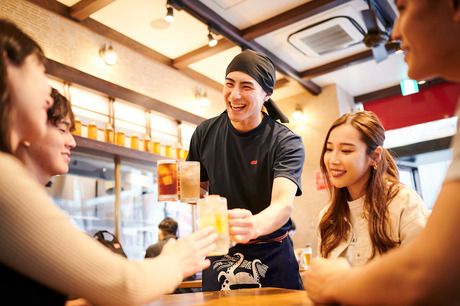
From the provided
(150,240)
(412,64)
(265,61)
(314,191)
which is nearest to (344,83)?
(314,191)

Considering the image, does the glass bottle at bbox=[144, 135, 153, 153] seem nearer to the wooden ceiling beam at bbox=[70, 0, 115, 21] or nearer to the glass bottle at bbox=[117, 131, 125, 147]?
the glass bottle at bbox=[117, 131, 125, 147]

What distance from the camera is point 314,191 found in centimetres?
670

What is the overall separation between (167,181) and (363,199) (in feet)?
3.02

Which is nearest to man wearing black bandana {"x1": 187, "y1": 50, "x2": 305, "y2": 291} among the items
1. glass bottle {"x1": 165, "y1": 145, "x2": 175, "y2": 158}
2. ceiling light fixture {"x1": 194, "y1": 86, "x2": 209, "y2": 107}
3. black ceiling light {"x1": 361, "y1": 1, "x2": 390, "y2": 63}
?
black ceiling light {"x1": 361, "y1": 1, "x2": 390, "y2": 63}

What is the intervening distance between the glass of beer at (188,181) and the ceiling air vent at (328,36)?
3702 millimetres

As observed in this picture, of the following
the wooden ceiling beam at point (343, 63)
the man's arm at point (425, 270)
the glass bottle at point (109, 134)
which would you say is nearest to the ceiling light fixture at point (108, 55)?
the glass bottle at point (109, 134)

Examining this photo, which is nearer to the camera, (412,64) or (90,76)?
(412,64)

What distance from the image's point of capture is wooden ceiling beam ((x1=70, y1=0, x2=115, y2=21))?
13.4ft

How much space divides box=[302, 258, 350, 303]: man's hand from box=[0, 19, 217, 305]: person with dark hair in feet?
1.10

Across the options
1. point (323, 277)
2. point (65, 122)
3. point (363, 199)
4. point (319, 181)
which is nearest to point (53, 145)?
point (65, 122)

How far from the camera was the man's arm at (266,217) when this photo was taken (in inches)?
57.1

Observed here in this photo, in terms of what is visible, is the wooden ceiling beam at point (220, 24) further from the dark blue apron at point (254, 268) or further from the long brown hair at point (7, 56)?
the long brown hair at point (7, 56)

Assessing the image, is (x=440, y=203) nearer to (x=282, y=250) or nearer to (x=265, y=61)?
(x=282, y=250)

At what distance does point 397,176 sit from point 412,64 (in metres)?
1.26
